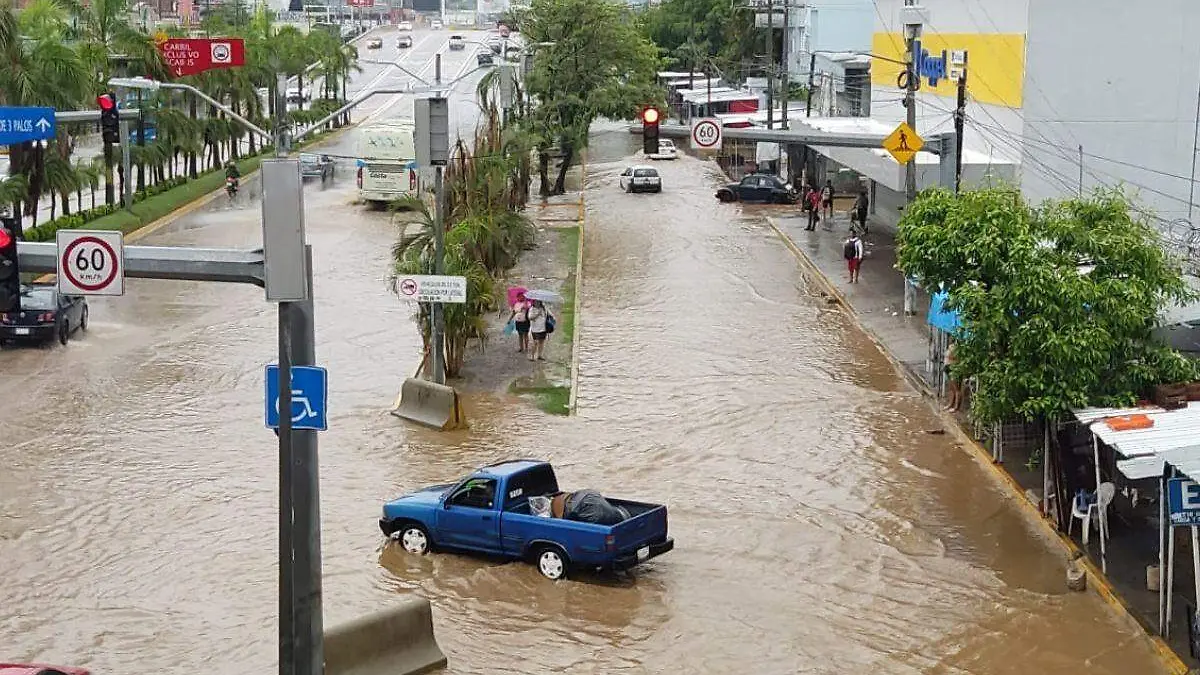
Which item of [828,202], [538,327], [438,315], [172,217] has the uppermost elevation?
[438,315]

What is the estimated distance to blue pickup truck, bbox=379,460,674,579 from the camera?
1827 cm

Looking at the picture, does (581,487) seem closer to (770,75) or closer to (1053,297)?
(1053,297)

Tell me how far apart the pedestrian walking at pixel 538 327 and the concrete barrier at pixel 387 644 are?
15599 millimetres

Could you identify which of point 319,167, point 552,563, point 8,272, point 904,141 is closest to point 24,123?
→ point 552,563

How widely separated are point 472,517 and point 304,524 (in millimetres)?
5548

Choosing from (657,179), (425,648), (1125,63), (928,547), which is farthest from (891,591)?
(657,179)

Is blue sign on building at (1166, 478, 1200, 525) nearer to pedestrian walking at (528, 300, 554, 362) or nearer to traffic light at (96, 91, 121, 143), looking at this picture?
pedestrian walking at (528, 300, 554, 362)

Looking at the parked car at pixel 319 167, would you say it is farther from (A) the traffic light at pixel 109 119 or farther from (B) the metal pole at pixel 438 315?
(B) the metal pole at pixel 438 315

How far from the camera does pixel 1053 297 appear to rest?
19.3 metres

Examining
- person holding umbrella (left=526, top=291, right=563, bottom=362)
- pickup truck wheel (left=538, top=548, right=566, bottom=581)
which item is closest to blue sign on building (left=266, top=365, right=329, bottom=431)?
pickup truck wheel (left=538, top=548, right=566, bottom=581)

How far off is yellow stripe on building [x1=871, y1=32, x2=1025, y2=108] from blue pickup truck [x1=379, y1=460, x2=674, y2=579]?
19.4 metres

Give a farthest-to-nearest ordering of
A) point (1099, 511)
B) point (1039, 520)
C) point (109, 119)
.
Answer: point (109, 119) → point (1039, 520) → point (1099, 511)

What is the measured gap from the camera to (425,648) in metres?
15.9

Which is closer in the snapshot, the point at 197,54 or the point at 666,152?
the point at 197,54
